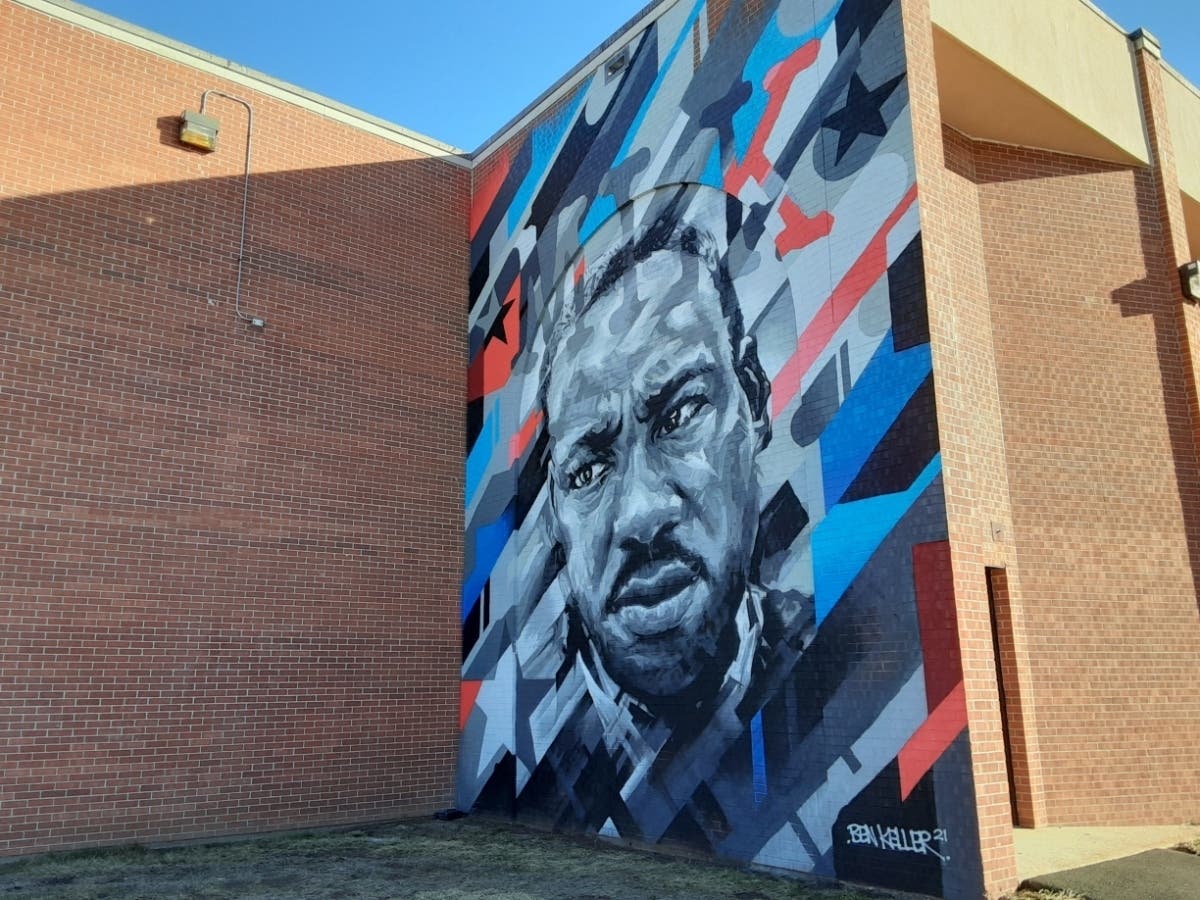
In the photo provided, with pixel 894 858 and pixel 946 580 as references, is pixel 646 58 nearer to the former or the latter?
pixel 946 580

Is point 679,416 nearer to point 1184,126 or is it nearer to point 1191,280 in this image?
point 1191,280

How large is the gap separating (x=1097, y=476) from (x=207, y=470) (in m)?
8.62

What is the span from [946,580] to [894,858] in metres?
1.87

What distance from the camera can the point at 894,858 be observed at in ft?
21.4

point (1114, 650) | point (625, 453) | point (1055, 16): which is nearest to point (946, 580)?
point (1114, 650)

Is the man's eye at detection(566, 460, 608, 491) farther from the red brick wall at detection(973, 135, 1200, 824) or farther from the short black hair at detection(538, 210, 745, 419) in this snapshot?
the red brick wall at detection(973, 135, 1200, 824)

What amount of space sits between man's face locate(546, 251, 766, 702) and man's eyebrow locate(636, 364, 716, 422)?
1cm

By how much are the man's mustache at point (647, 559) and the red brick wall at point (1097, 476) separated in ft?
9.52

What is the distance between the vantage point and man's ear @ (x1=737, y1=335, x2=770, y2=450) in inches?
318

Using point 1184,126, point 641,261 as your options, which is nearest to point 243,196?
point 641,261

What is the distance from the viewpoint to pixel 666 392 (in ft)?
30.1

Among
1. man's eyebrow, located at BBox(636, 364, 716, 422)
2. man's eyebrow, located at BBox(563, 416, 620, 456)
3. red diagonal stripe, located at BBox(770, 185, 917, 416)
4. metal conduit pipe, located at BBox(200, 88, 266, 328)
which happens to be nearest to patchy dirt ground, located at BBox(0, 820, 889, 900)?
red diagonal stripe, located at BBox(770, 185, 917, 416)

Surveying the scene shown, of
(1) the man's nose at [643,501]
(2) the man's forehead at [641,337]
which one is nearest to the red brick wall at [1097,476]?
(2) the man's forehead at [641,337]

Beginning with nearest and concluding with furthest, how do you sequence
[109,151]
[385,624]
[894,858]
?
1. [894,858]
2. [109,151]
3. [385,624]
